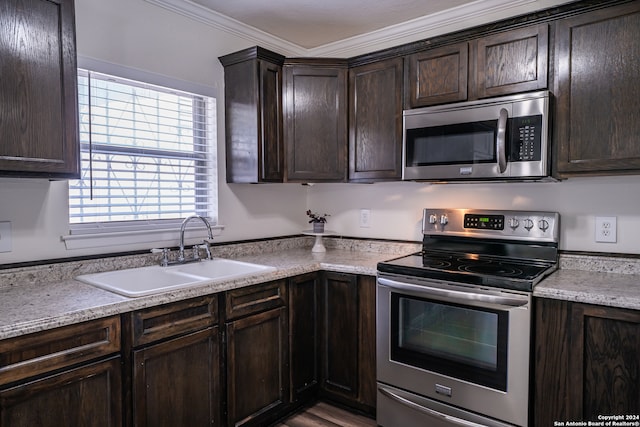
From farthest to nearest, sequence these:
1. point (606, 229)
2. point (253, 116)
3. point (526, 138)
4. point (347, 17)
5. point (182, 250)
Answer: point (347, 17)
point (253, 116)
point (182, 250)
point (606, 229)
point (526, 138)

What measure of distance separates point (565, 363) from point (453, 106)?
53.5 inches

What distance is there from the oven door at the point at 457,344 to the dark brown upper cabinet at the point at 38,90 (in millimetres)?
1651

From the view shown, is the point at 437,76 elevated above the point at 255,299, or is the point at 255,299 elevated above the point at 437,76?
the point at 437,76

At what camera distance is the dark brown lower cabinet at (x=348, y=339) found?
7.71 feet

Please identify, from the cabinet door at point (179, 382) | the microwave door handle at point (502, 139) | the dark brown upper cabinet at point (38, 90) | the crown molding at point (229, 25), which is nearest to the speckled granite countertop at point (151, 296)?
the cabinet door at point (179, 382)

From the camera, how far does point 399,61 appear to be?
2453mm

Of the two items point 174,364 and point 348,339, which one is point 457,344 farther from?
point 174,364

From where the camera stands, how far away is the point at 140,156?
2.30 metres

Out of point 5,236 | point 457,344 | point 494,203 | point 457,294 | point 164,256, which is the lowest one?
point 457,344

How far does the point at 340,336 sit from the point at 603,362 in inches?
51.7

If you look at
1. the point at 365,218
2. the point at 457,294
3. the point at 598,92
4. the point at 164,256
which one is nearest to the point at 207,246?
the point at 164,256

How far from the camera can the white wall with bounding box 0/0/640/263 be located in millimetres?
1912

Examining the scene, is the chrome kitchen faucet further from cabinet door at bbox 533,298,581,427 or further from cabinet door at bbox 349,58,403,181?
cabinet door at bbox 533,298,581,427

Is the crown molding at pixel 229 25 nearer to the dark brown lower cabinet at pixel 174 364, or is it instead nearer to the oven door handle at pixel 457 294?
the dark brown lower cabinet at pixel 174 364
